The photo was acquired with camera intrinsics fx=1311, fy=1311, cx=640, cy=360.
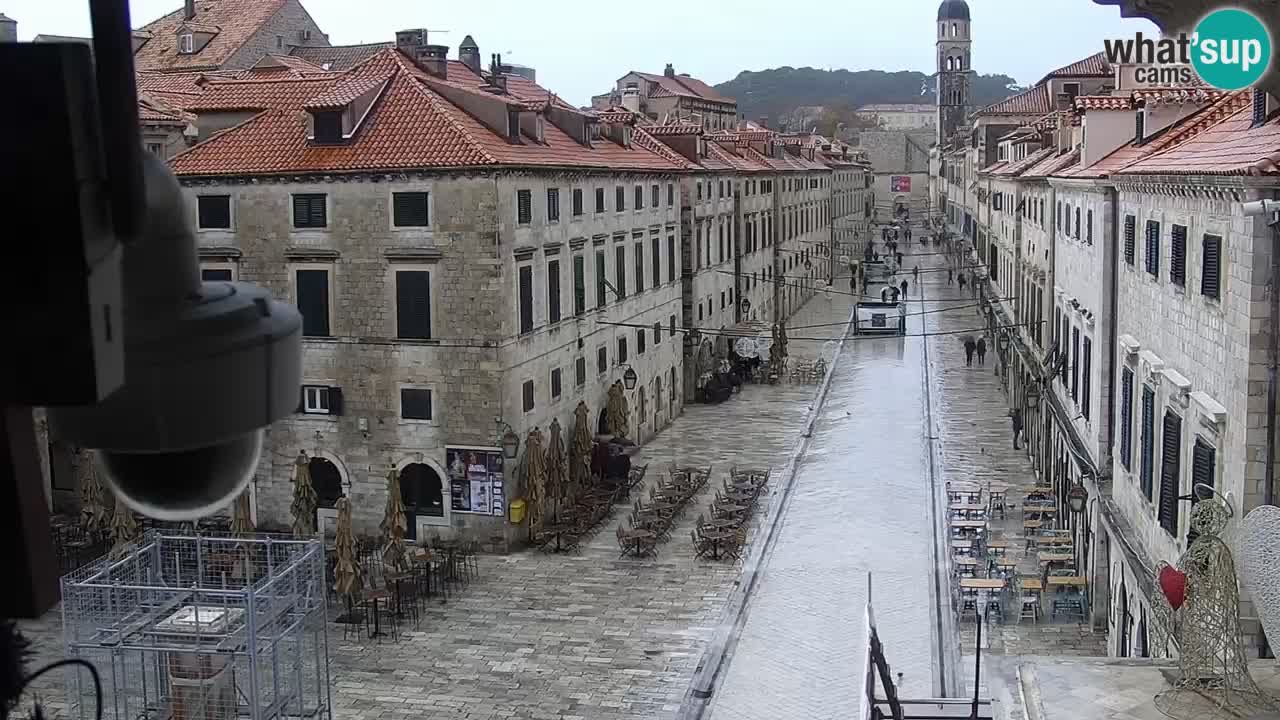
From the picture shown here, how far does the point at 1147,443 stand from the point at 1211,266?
13.0 ft

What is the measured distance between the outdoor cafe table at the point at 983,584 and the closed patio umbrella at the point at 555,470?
9.40m

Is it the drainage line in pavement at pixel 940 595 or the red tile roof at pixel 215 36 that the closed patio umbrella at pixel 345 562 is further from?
the red tile roof at pixel 215 36

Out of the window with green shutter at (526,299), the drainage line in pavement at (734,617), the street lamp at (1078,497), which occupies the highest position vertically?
the window with green shutter at (526,299)

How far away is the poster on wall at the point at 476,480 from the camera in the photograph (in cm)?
2752

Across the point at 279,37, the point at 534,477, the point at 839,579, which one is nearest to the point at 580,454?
the point at 534,477

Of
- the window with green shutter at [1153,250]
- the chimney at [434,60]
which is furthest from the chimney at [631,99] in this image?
the window with green shutter at [1153,250]

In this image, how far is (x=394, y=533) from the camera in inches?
961

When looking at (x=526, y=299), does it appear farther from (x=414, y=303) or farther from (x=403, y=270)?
(x=403, y=270)

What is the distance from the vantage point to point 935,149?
14538 centimetres

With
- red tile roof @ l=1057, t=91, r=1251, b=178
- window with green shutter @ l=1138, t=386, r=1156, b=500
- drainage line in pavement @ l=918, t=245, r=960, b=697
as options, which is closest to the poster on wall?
drainage line in pavement @ l=918, t=245, r=960, b=697

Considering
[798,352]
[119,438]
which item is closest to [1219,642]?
[119,438]

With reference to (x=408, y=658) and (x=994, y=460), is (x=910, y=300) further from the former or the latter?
(x=408, y=658)

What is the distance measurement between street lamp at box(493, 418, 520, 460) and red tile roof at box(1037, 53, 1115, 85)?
4745cm

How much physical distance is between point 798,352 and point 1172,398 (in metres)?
44.6
